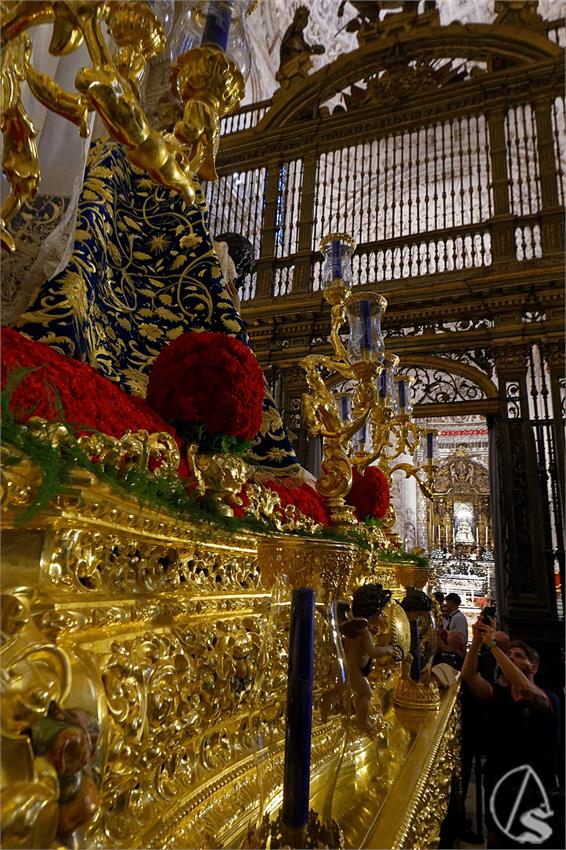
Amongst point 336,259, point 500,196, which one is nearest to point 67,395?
point 336,259

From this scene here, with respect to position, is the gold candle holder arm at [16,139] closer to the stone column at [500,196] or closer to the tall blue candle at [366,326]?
the tall blue candle at [366,326]

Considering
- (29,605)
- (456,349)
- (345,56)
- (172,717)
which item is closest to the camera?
(29,605)

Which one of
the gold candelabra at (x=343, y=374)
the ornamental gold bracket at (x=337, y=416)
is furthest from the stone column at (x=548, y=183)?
the ornamental gold bracket at (x=337, y=416)

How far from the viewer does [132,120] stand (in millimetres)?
406

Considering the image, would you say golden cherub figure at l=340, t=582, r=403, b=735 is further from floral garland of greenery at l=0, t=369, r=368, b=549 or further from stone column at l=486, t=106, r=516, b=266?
stone column at l=486, t=106, r=516, b=266

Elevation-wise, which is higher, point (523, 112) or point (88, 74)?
point (523, 112)

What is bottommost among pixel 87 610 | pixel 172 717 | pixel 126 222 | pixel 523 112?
pixel 172 717

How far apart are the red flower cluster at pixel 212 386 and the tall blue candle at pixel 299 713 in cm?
27

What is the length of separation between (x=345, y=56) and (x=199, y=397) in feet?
21.3

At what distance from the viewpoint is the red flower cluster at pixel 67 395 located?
0.49 m

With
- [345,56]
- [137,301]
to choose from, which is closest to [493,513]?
[137,301]

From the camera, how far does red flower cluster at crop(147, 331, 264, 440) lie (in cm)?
70

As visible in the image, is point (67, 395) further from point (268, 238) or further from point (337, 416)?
point (268, 238)

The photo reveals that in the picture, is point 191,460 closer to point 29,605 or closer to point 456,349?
point 29,605
